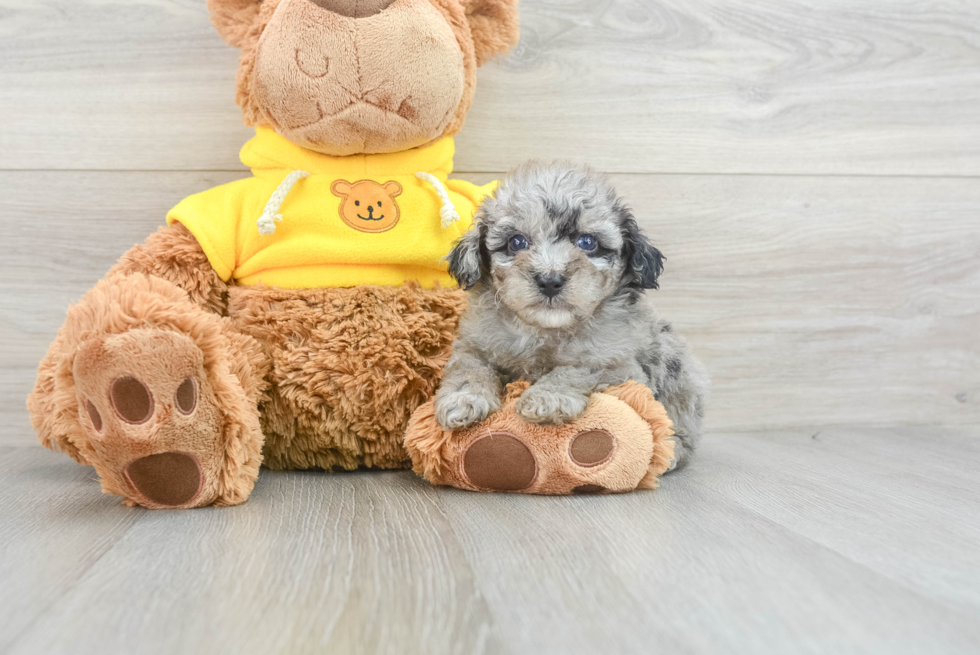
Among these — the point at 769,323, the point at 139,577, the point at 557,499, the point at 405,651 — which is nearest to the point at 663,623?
the point at 405,651

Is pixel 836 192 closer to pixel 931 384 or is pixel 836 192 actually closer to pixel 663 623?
pixel 931 384

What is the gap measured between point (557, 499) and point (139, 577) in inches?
26.5

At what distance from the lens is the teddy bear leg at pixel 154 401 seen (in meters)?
1.17

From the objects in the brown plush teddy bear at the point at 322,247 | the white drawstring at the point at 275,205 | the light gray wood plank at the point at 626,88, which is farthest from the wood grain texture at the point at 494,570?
the light gray wood plank at the point at 626,88

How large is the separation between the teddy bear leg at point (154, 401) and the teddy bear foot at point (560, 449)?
0.33 m

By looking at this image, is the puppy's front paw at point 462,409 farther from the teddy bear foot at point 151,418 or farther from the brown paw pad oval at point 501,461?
the teddy bear foot at point 151,418

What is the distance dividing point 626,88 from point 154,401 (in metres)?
1.40

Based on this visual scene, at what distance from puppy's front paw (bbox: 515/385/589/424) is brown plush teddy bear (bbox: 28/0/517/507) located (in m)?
0.28

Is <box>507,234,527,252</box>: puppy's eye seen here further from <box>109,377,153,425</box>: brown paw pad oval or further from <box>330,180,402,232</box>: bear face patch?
<box>109,377,153,425</box>: brown paw pad oval

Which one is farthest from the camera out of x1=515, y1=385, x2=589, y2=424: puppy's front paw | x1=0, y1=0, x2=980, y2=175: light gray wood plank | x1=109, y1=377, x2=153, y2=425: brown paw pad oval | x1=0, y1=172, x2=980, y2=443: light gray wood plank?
x1=0, y1=172, x2=980, y2=443: light gray wood plank

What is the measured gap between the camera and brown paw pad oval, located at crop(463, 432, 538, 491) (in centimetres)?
132

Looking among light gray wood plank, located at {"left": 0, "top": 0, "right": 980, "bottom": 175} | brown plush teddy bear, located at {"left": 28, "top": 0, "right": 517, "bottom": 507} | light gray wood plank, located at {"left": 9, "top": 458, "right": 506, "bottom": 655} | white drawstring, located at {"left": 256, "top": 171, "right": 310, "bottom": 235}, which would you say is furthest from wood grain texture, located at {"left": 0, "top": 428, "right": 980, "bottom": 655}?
light gray wood plank, located at {"left": 0, "top": 0, "right": 980, "bottom": 175}

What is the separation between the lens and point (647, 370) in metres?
1.49

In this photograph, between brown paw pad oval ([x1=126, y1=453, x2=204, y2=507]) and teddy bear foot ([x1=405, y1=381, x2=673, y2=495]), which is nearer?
brown paw pad oval ([x1=126, y1=453, x2=204, y2=507])
